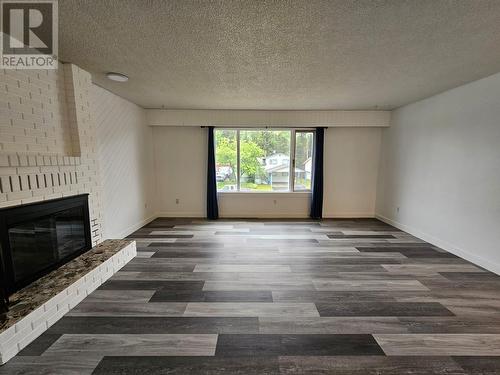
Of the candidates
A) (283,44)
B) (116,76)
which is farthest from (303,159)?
(116,76)

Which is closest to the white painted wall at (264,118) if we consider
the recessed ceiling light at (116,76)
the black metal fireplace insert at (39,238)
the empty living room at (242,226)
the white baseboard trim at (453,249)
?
the empty living room at (242,226)

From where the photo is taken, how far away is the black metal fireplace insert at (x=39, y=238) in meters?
1.75

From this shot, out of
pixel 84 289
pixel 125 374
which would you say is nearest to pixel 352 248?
pixel 125 374

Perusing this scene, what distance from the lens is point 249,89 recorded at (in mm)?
3145

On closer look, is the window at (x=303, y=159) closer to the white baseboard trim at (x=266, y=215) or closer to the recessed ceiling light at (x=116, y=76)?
the white baseboard trim at (x=266, y=215)

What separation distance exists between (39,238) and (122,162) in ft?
6.16

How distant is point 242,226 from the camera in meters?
4.41

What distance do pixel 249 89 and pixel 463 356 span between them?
3413 millimetres

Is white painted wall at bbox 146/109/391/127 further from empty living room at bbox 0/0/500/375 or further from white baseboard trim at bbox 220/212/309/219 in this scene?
white baseboard trim at bbox 220/212/309/219

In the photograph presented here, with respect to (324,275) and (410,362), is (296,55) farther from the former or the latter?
(410,362)

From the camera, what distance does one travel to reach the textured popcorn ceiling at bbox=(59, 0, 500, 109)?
1481 millimetres

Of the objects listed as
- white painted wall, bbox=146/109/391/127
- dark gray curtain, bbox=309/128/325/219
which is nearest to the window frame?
dark gray curtain, bbox=309/128/325/219

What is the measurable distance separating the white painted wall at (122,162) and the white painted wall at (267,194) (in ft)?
1.32

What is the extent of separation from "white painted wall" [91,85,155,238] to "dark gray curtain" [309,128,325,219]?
12.1ft
